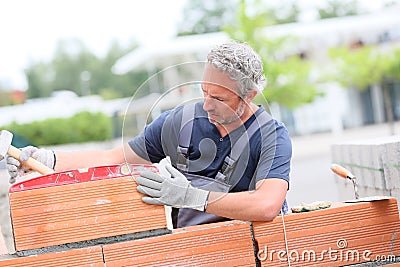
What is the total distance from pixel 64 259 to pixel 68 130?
30300 millimetres

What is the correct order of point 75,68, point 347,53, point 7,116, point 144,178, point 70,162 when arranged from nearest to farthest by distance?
point 144,178
point 70,162
point 347,53
point 7,116
point 75,68

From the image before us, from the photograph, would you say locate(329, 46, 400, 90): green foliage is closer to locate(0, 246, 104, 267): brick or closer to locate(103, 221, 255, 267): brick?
locate(103, 221, 255, 267): brick

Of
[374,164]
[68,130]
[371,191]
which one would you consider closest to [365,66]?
[68,130]

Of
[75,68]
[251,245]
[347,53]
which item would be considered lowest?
[75,68]

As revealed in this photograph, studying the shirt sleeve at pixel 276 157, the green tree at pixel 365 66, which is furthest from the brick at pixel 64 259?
the green tree at pixel 365 66

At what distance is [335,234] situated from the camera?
10.6ft

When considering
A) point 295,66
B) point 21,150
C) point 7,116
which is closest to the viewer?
point 21,150

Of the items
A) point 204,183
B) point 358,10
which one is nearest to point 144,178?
point 204,183

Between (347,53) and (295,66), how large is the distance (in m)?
3.69

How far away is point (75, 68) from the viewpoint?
221 feet

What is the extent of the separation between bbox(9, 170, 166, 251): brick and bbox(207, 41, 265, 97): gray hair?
0.72 m

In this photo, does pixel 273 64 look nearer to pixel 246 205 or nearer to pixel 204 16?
pixel 246 205

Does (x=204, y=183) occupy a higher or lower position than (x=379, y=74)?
higher

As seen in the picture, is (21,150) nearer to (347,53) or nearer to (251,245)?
(251,245)
